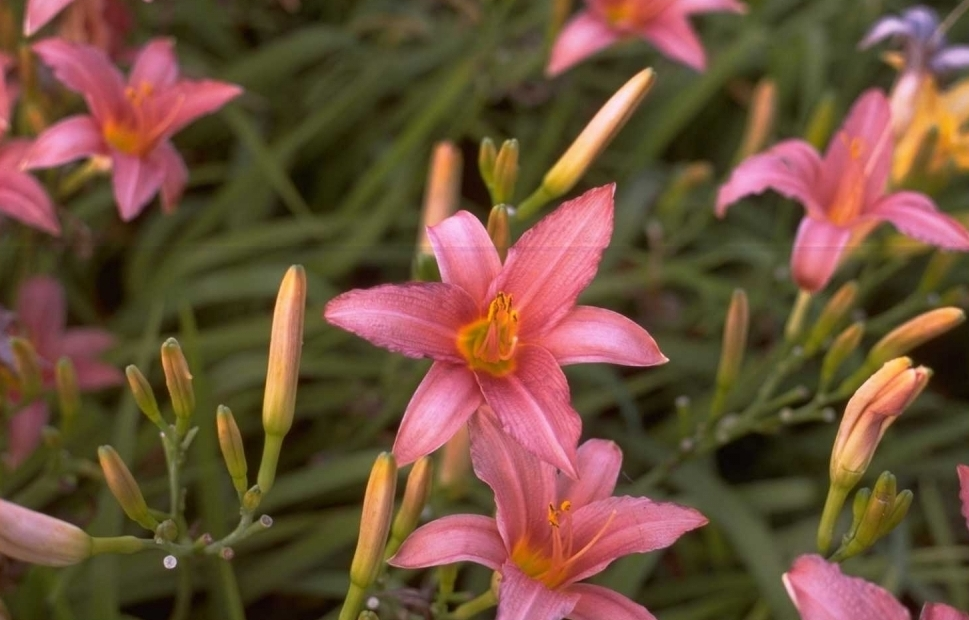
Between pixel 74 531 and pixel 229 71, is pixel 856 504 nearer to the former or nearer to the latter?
pixel 74 531

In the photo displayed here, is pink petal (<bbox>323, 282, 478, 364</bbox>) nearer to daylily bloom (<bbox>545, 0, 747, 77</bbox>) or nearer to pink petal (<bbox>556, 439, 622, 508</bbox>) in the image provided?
pink petal (<bbox>556, 439, 622, 508</bbox>)

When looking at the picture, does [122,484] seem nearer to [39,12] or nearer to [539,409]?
[539,409]

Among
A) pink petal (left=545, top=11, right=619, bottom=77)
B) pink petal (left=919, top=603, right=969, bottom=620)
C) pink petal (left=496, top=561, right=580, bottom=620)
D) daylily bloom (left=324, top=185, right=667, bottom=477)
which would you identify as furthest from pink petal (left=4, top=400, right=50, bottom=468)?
pink petal (left=919, top=603, right=969, bottom=620)

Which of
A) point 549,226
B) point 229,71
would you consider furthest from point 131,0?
point 549,226

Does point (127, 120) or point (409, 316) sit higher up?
point (127, 120)

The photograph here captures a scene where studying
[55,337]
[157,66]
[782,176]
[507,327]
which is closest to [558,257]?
[507,327]

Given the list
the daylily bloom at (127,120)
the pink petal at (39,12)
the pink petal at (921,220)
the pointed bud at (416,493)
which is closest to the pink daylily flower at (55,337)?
the daylily bloom at (127,120)

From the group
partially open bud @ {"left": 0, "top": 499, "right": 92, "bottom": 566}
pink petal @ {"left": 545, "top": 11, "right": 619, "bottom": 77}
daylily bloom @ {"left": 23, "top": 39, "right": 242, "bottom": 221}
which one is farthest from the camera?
pink petal @ {"left": 545, "top": 11, "right": 619, "bottom": 77}
